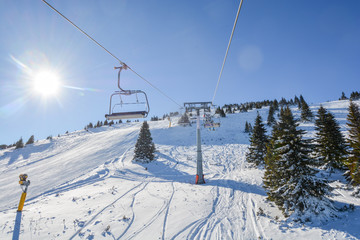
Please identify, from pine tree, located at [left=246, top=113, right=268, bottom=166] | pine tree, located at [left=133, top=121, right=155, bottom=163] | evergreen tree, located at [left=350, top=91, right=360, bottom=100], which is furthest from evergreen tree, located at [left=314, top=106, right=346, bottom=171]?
evergreen tree, located at [left=350, top=91, right=360, bottom=100]

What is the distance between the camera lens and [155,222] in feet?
23.3

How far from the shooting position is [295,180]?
780 cm

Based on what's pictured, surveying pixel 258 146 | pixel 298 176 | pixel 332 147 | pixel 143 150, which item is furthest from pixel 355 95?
pixel 298 176

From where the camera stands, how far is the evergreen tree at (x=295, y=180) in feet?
24.0

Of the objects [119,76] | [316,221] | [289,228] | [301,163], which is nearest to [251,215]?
[289,228]

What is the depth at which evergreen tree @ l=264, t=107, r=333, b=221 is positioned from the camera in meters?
7.32

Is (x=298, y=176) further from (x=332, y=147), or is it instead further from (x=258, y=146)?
(x=258, y=146)

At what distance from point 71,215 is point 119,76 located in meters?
7.54

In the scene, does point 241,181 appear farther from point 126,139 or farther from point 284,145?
point 126,139

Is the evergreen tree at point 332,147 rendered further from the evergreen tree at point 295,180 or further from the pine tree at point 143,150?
the pine tree at point 143,150

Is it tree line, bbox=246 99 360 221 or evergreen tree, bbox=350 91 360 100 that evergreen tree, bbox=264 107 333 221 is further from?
evergreen tree, bbox=350 91 360 100

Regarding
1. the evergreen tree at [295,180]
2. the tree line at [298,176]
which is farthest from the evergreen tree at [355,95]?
the evergreen tree at [295,180]

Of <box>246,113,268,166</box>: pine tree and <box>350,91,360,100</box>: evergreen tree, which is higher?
<box>350,91,360,100</box>: evergreen tree

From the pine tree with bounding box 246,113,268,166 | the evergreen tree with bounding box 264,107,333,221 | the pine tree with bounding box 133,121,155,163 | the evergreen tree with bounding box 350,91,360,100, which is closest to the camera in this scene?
the evergreen tree with bounding box 264,107,333,221
